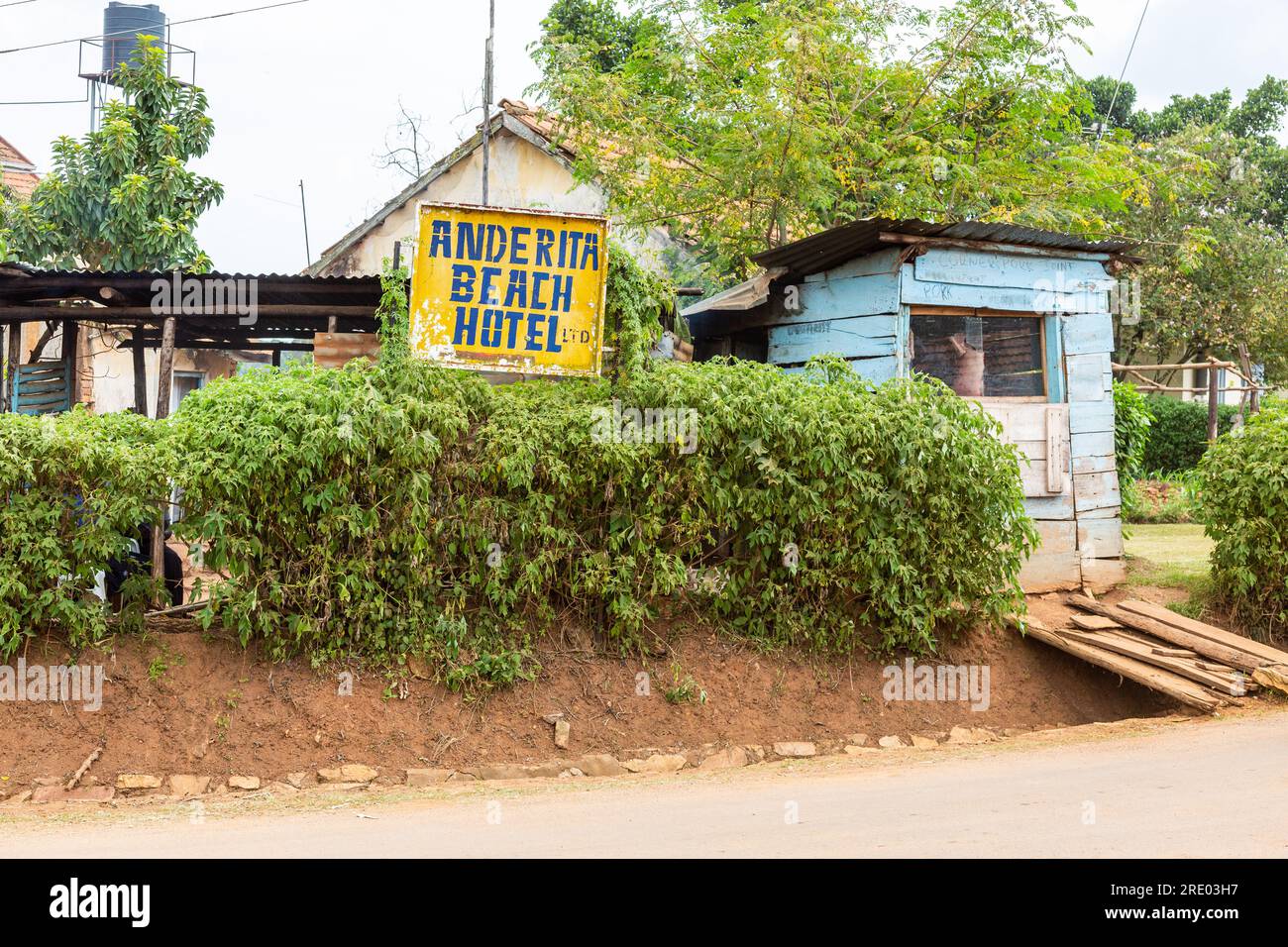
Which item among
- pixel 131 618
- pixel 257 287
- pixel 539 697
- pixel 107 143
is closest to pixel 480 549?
pixel 539 697

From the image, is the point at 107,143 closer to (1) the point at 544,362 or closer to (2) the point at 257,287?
(2) the point at 257,287

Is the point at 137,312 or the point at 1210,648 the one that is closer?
the point at 1210,648

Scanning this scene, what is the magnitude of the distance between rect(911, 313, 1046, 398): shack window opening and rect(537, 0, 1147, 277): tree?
10.1ft

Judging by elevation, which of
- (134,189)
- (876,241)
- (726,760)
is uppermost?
(134,189)

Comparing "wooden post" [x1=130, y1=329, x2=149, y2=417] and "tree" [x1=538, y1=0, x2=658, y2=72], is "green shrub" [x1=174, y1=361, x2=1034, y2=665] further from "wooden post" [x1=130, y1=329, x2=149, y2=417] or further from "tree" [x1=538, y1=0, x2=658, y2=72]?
"tree" [x1=538, y1=0, x2=658, y2=72]

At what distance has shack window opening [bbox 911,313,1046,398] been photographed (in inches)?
440

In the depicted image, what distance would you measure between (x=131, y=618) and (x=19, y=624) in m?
0.69

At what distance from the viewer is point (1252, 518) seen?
34.6ft

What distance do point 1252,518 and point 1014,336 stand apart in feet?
9.02

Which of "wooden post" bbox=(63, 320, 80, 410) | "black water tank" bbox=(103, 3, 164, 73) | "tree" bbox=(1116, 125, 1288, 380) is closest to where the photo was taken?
"wooden post" bbox=(63, 320, 80, 410)

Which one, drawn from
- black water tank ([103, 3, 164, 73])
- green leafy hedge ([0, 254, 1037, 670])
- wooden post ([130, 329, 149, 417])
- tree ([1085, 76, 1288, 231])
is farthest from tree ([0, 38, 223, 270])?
black water tank ([103, 3, 164, 73])

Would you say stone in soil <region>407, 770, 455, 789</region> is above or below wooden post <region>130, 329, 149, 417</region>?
below

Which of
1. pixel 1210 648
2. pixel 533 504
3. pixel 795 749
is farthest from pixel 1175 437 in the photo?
pixel 533 504

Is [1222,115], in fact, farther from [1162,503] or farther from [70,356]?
[70,356]
